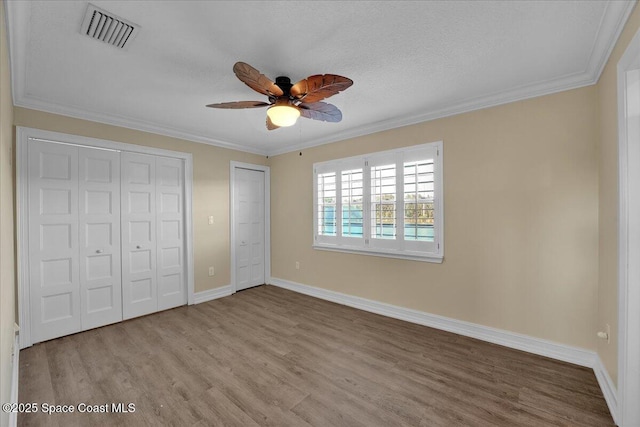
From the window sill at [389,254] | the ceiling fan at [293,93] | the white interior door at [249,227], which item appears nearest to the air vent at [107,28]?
the ceiling fan at [293,93]

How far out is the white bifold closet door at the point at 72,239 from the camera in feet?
9.67

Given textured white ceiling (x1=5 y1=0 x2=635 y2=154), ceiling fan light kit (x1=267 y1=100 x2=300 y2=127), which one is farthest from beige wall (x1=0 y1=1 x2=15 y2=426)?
ceiling fan light kit (x1=267 y1=100 x2=300 y2=127)

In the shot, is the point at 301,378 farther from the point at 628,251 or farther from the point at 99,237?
the point at 99,237

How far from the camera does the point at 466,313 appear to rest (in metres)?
3.05

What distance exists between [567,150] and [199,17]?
10.3ft

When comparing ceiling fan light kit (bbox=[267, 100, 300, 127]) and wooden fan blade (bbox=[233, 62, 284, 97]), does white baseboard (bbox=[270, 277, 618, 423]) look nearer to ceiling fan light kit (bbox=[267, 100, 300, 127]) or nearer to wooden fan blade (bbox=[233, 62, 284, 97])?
ceiling fan light kit (bbox=[267, 100, 300, 127])

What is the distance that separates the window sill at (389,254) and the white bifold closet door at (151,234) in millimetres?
2120

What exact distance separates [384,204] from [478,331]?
1.75 m

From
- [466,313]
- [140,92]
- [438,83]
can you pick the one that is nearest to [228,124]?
[140,92]

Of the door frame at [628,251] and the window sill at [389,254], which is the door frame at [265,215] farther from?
the door frame at [628,251]

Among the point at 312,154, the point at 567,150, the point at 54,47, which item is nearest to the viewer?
the point at 54,47

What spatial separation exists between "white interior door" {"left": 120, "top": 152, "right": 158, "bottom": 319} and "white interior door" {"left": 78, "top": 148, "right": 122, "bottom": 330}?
76 millimetres

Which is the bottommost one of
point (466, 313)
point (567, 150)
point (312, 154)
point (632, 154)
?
point (466, 313)

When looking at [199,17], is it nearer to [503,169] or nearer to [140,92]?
[140,92]
